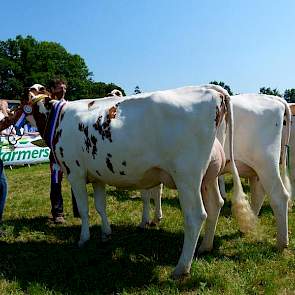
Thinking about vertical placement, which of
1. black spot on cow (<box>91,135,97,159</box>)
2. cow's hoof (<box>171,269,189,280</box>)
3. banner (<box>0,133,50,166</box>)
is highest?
black spot on cow (<box>91,135,97,159</box>)

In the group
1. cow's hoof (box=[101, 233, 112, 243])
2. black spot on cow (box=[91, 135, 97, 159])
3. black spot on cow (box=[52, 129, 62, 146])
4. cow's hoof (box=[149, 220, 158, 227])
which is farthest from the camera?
cow's hoof (box=[149, 220, 158, 227])

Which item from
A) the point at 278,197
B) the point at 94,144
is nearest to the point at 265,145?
the point at 278,197

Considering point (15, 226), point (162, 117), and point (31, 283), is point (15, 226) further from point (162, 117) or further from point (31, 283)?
point (162, 117)

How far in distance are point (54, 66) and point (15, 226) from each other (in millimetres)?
63290

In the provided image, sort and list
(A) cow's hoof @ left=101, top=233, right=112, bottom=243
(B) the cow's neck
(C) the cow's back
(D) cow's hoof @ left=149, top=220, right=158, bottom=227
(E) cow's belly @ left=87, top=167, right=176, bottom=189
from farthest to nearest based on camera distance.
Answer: (D) cow's hoof @ left=149, top=220, right=158, bottom=227 → (B) the cow's neck → (A) cow's hoof @ left=101, top=233, right=112, bottom=243 → (E) cow's belly @ left=87, top=167, right=176, bottom=189 → (C) the cow's back

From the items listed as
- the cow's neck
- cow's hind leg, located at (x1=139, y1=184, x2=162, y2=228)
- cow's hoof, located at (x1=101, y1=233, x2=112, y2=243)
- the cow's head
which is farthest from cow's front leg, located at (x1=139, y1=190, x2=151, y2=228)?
the cow's head

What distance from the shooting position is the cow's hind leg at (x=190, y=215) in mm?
4465

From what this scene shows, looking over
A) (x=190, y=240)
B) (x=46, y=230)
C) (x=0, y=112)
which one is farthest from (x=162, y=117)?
(x=46, y=230)

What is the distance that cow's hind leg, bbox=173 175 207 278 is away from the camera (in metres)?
4.46

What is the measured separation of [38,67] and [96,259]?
2531 inches

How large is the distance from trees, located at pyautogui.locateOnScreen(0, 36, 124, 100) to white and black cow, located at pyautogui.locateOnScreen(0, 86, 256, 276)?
2220 inches

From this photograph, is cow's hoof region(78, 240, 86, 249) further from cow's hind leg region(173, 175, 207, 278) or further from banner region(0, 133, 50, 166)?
banner region(0, 133, 50, 166)

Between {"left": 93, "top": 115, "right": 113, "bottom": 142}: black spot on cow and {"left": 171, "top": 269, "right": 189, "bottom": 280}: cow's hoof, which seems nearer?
{"left": 171, "top": 269, "right": 189, "bottom": 280}: cow's hoof

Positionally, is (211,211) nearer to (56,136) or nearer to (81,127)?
(81,127)
